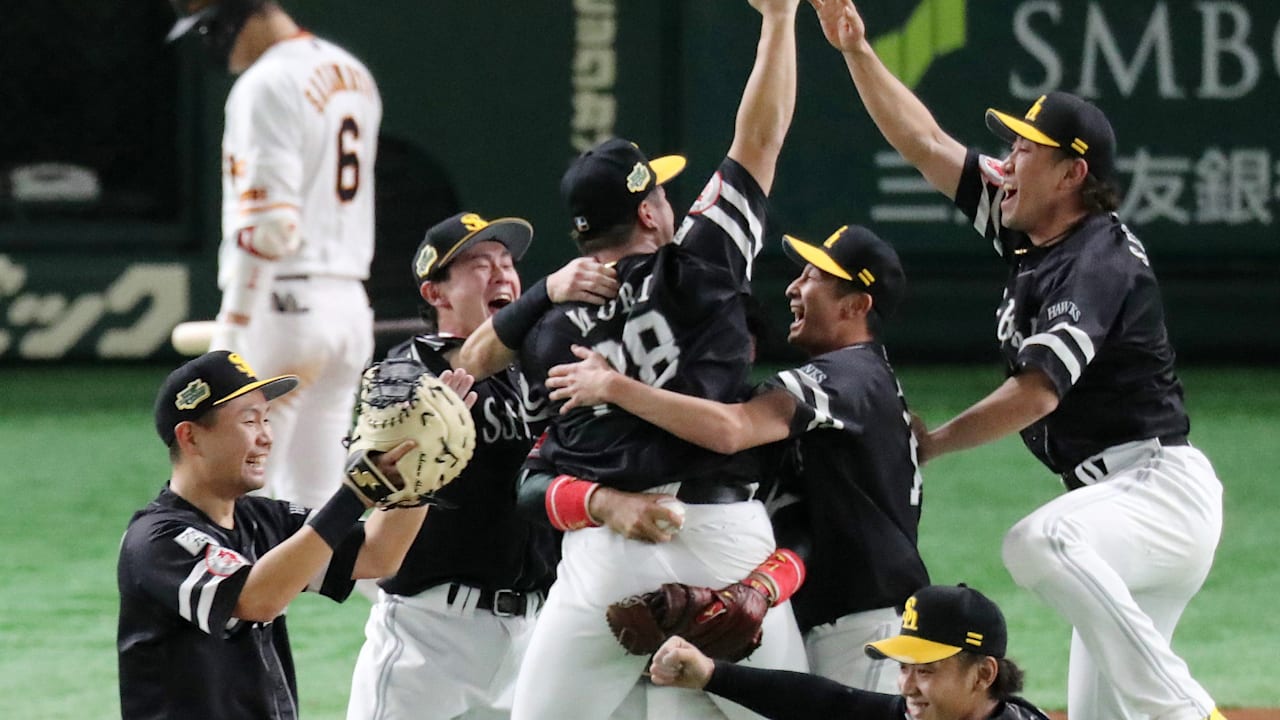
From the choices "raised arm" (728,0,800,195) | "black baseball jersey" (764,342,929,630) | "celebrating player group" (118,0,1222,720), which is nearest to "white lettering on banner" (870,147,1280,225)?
"celebrating player group" (118,0,1222,720)

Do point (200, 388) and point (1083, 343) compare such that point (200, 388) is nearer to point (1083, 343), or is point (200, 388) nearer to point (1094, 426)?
point (1083, 343)

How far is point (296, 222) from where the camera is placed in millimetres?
6719

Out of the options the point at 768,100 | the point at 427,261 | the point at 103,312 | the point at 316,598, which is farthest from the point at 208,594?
the point at 103,312

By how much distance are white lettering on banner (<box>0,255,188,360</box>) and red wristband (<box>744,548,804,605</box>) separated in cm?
802

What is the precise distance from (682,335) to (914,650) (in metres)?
0.79

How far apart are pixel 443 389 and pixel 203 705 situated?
77cm

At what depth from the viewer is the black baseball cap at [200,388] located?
4008mm

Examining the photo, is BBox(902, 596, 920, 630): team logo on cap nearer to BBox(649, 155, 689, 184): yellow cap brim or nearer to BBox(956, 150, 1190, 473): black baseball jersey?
BBox(956, 150, 1190, 473): black baseball jersey

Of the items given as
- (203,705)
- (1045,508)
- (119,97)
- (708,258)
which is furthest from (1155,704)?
(119,97)

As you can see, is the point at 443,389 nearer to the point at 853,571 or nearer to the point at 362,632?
the point at 853,571

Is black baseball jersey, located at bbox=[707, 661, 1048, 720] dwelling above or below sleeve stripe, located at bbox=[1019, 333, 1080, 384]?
below

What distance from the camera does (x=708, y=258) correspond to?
3920 mm

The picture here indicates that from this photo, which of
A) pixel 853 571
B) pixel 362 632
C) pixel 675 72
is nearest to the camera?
pixel 853 571

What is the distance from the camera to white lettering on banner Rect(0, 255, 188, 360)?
1148cm
